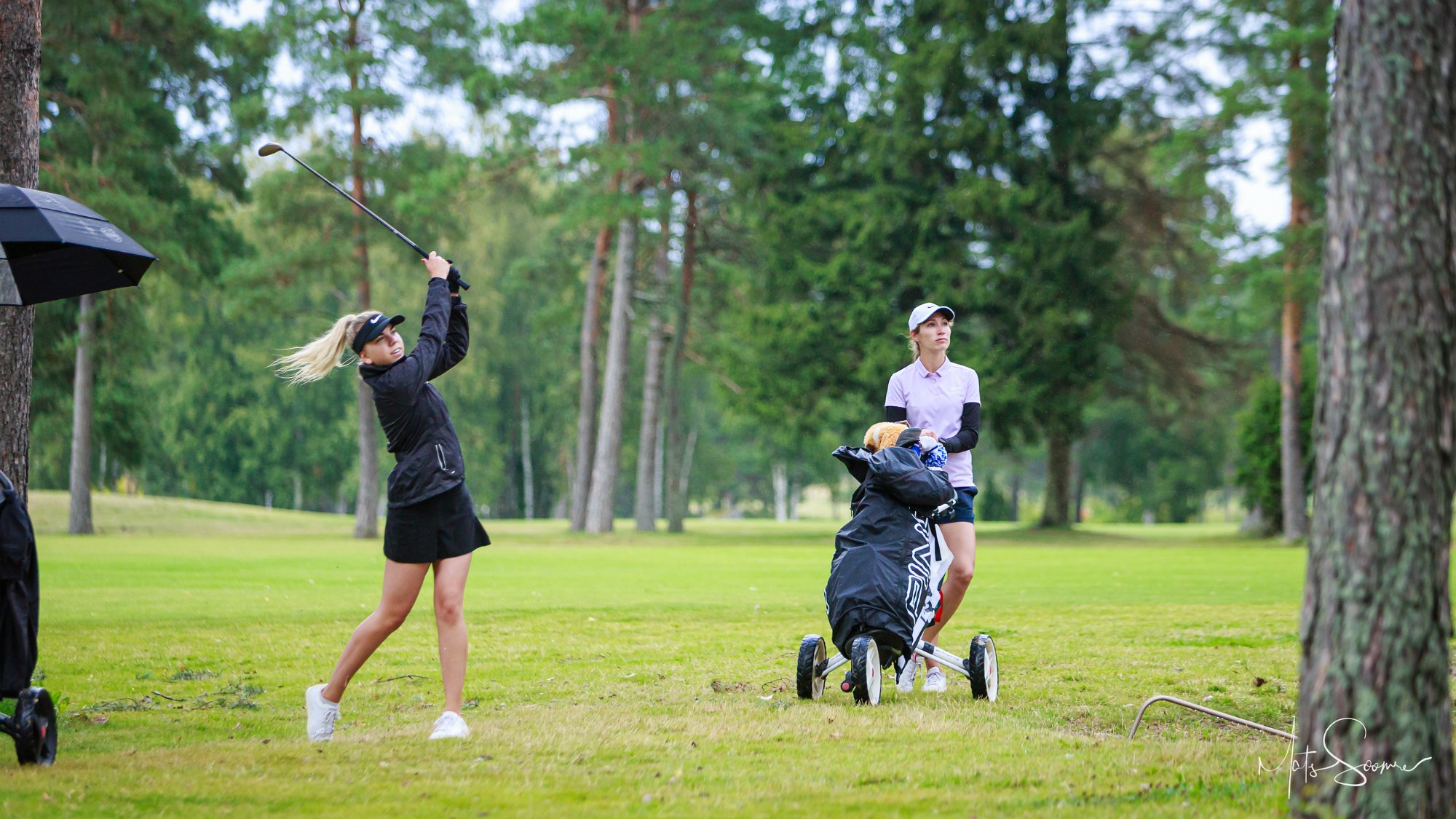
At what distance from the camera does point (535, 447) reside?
→ 63.8m

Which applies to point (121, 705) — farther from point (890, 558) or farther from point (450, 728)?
point (890, 558)

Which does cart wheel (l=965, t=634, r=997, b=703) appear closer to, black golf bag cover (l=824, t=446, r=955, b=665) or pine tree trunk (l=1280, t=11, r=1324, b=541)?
black golf bag cover (l=824, t=446, r=955, b=665)

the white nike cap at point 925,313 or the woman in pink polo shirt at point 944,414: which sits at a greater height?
the white nike cap at point 925,313

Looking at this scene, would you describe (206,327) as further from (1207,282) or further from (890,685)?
(890,685)

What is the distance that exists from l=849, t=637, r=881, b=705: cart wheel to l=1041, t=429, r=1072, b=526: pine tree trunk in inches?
1247

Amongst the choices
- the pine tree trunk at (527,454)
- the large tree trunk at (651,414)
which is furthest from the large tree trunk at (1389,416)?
the pine tree trunk at (527,454)

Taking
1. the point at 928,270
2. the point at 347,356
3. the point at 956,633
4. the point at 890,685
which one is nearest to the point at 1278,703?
the point at 890,685

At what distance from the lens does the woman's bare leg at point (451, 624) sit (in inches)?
209

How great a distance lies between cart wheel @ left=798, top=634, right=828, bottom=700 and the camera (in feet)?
20.8

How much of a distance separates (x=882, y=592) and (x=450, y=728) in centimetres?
207

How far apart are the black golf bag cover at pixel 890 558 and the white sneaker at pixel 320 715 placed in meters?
2.26

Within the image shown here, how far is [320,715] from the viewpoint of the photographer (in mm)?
5371

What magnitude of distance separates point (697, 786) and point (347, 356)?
2704mm

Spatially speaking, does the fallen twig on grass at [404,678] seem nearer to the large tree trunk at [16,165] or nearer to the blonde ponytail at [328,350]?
the large tree trunk at [16,165]
